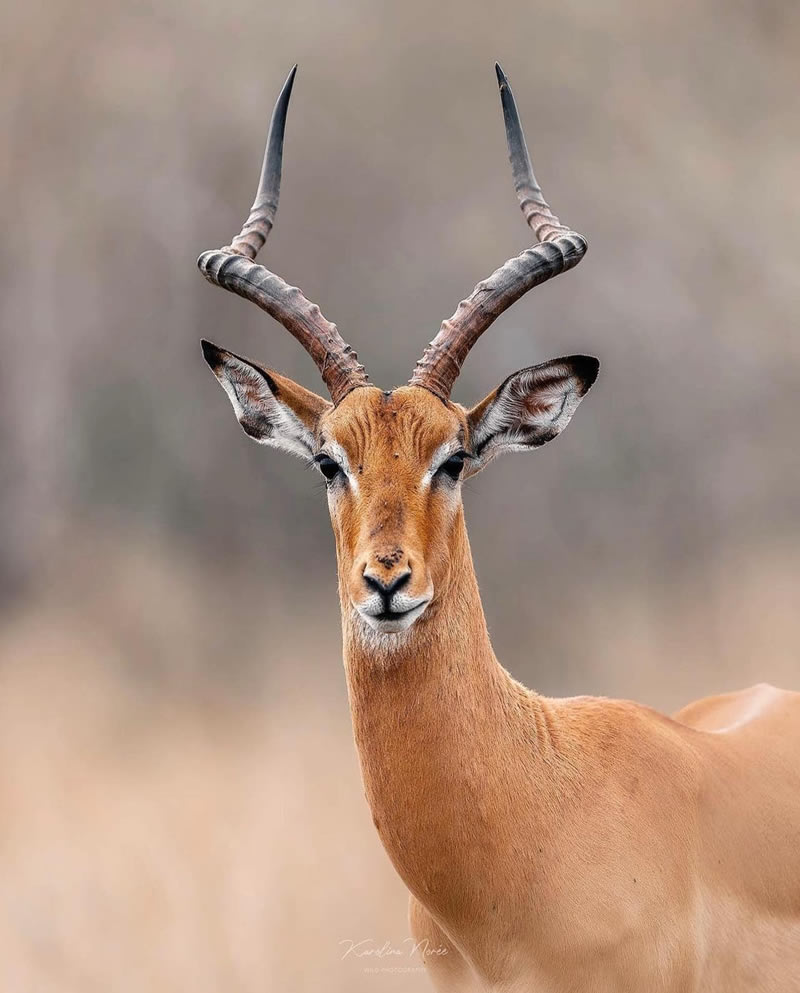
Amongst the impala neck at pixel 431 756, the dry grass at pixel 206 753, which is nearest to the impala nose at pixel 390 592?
the impala neck at pixel 431 756

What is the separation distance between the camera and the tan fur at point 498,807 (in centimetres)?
417

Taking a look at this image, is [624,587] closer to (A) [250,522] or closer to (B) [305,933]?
(A) [250,522]

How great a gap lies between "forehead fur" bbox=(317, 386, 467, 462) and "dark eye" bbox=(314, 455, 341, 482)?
6cm

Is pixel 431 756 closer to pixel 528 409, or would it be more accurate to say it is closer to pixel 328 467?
pixel 328 467

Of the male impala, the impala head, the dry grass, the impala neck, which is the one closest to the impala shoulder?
the male impala

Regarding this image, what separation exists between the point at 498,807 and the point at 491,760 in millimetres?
160

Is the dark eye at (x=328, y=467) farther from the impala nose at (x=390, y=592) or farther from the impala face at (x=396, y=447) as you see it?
the impala nose at (x=390, y=592)

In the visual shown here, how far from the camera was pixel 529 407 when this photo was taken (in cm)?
473

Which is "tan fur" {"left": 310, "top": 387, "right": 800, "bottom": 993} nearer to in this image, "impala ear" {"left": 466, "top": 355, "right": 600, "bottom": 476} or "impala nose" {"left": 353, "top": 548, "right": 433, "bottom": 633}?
"impala nose" {"left": 353, "top": 548, "right": 433, "bottom": 633}

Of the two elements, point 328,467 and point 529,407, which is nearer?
point 328,467

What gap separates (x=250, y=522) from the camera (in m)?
10.8

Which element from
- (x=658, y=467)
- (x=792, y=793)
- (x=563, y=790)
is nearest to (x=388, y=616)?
(x=563, y=790)

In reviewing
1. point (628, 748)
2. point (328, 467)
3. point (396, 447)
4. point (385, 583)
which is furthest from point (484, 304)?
point (628, 748)

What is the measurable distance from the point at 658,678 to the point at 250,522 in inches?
153
